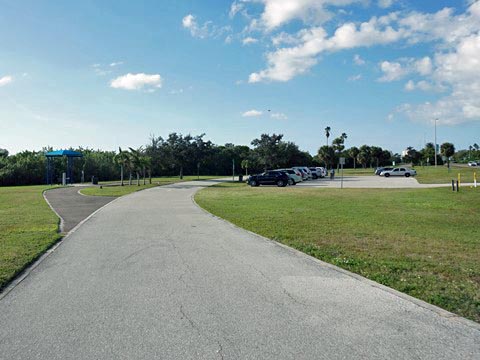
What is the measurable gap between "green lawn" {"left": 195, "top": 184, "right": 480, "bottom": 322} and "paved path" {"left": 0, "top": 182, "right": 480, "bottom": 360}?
1.90ft

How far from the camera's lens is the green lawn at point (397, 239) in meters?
5.68

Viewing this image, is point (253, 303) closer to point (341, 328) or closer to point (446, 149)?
point (341, 328)

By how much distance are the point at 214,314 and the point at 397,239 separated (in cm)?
622

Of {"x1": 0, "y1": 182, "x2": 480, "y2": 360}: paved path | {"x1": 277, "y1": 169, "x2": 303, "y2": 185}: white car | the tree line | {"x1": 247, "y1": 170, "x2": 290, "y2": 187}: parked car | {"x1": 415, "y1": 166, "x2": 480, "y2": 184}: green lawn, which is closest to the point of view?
{"x1": 0, "y1": 182, "x2": 480, "y2": 360}: paved path

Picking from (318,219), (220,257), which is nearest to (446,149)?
(318,219)

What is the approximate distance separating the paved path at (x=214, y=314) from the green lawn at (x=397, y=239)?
22.8 inches

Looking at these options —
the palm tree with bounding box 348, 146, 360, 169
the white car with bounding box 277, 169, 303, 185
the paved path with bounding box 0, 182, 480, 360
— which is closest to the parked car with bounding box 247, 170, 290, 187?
the white car with bounding box 277, 169, 303, 185

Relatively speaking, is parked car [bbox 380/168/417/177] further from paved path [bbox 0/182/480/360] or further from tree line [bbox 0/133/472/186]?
paved path [bbox 0/182/480/360]

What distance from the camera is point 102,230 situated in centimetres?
1141

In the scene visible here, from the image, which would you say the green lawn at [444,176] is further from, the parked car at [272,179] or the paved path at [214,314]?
the paved path at [214,314]

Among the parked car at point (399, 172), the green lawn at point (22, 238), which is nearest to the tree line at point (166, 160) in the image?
the parked car at point (399, 172)

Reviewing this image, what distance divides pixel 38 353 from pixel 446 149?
324 ft

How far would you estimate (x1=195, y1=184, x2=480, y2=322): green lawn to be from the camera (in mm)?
5676

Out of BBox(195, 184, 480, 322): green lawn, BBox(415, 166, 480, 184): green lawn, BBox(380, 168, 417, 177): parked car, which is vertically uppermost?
BBox(380, 168, 417, 177): parked car
